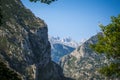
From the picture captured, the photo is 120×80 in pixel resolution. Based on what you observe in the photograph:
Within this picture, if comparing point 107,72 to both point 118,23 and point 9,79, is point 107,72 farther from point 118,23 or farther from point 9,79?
point 9,79

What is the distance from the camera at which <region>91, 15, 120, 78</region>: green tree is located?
3988cm

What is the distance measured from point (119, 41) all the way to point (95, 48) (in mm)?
4097

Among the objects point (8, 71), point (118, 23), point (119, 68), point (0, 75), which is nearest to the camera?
point (0, 75)

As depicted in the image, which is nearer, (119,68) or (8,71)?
(8,71)

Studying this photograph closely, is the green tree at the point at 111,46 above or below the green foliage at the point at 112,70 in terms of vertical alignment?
above

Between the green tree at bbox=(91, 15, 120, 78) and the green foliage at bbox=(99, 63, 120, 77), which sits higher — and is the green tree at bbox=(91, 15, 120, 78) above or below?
above

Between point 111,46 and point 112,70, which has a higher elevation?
point 111,46

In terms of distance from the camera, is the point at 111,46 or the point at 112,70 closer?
the point at 112,70

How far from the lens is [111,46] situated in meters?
40.6

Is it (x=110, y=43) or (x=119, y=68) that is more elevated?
(x=110, y=43)

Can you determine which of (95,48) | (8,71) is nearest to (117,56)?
(95,48)

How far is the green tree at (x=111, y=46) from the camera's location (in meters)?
39.9

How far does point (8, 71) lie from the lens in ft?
108

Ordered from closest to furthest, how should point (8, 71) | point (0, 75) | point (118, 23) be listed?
point (0, 75)
point (8, 71)
point (118, 23)
